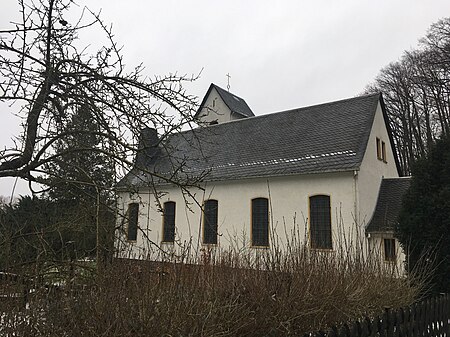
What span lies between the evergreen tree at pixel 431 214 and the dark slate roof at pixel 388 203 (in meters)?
4.32

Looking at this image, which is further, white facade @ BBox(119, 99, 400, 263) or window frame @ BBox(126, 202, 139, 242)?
white facade @ BBox(119, 99, 400, 263)

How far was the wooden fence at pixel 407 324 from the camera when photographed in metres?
3.37

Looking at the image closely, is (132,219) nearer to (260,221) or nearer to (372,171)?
(260,221)

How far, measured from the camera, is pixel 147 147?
4066 mm

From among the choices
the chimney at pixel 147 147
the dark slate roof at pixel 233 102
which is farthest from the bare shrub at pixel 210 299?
the dark slate roof at pixel 233 102

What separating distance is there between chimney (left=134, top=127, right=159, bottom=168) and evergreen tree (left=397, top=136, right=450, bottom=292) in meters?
6.34

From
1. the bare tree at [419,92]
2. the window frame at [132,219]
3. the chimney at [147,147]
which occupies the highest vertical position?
the bare tree at [419,92]

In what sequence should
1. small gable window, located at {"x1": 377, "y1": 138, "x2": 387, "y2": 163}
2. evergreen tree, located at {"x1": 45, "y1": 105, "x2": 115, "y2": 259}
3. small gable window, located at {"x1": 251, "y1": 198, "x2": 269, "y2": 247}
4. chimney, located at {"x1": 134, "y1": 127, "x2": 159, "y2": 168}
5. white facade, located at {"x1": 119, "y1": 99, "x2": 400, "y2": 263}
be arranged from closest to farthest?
evergreen tree, located at {"x1": 45, "y1": 105, "x2": 115, "y2": 259}
chimney, located at {"x1": 134, "y1": 127, "x2": 159, "y2": 168}
white facade, located at {"x1": 119, "y1": 99, "x2": 400, "y2": 263}
small gable window, located at {"x1": 251, "y1": 198, "x2": 269, "y2": 247}
small gable window, located at {"x1": 377, "y1": 138, "x2": 387, "y2": 163}

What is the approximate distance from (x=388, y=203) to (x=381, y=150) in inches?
119

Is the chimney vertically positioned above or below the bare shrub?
above

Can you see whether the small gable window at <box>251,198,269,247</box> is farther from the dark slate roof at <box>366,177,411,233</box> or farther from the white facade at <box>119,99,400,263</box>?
the dark slate roof at <box>366,177,411,233</box>

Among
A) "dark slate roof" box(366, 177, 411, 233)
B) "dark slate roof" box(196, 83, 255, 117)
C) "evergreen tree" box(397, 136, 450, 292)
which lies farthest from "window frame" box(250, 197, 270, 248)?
"dark slate roof" box(196, 83, 255, 117)

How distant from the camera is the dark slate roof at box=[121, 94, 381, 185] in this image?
50.4ft

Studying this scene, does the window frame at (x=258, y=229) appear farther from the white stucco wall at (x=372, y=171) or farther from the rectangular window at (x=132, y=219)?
the rectangular window at (x=132, y=219)
